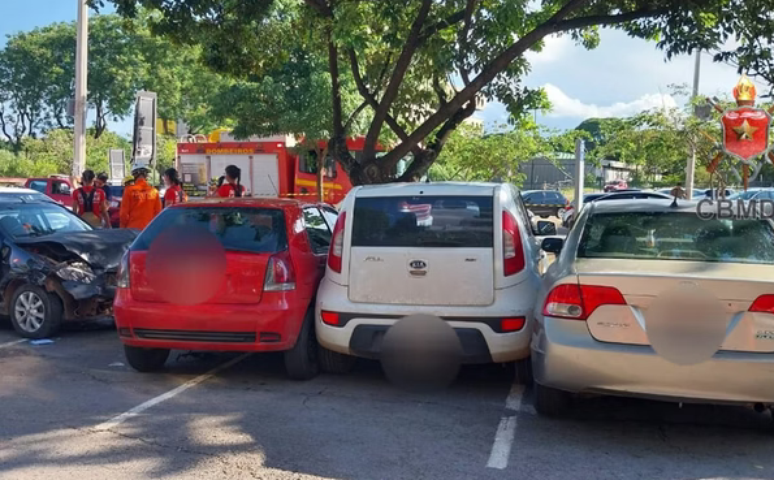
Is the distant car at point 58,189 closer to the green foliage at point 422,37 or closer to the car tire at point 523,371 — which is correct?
the green foliage at point 422,37

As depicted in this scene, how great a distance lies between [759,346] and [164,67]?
141 ft

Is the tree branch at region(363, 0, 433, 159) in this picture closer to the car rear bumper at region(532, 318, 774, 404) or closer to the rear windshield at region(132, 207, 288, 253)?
the rear windshield at region(132, 207, 288, 253)

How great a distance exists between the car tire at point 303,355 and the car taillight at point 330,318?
0.29m

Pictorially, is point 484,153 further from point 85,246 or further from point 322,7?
point 85,246

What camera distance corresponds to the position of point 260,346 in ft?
20.3

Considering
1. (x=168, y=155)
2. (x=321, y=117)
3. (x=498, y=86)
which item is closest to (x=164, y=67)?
(x=168, y=155)

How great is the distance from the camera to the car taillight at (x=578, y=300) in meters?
4.86

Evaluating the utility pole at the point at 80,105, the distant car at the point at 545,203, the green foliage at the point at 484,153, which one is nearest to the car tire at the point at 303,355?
the utility pole at the point at 80,105

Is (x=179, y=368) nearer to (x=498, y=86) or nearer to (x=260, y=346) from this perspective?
(x=260, y=346)

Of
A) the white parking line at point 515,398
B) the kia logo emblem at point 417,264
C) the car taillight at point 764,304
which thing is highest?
the kia logo emblem at point 417,264

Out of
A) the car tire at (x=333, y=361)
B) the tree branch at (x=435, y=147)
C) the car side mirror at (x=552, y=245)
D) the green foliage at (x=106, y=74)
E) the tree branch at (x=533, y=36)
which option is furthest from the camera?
the green foliage at (x=106, y=74)

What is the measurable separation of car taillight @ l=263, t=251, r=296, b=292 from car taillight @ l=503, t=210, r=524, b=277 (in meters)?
1.74

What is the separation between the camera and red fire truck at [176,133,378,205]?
790 inches

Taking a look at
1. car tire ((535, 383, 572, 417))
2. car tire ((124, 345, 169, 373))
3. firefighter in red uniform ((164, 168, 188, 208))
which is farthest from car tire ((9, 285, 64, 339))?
car tire ((535, 383, 572, 417))
